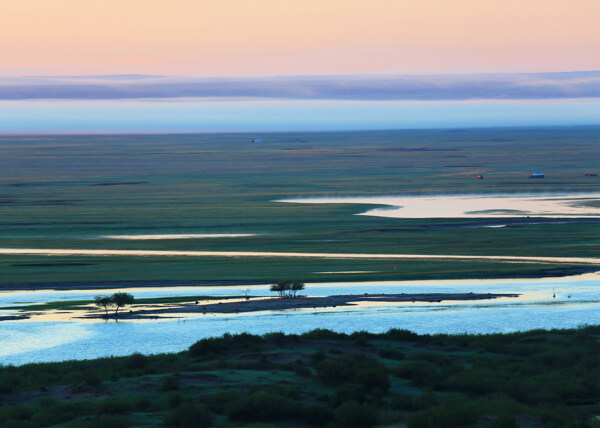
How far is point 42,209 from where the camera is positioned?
3617 inches

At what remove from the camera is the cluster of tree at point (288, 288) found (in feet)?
160

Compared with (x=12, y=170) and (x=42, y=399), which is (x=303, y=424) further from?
(x=12, y=170)

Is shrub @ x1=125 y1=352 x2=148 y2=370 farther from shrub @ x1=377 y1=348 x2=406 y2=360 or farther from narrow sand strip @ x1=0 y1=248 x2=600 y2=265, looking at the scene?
narrow sand strip @ x1=0 y1=248 x2=600 y2=265

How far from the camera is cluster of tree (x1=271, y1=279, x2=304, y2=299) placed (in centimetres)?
4880

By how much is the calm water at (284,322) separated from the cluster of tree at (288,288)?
1.14 m

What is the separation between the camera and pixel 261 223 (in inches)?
3140

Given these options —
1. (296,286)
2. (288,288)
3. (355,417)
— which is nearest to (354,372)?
(355,417)

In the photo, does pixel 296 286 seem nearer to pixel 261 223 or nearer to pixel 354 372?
pixel 354 372

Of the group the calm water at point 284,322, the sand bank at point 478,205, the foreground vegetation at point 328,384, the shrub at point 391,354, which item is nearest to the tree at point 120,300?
the calm water at point 284,322

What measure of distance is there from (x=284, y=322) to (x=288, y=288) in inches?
266

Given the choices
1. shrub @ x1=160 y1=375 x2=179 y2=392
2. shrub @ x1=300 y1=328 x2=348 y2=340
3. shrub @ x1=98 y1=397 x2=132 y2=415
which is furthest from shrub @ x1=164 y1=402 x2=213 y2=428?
shrub @ x1=300 y1=328 x2=348 y2=340

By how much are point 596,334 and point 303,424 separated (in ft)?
60.5

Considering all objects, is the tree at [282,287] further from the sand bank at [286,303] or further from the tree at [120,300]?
the tree at [120,300]

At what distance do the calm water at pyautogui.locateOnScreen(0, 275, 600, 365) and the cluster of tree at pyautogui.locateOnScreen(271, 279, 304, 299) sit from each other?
1.14 metres
